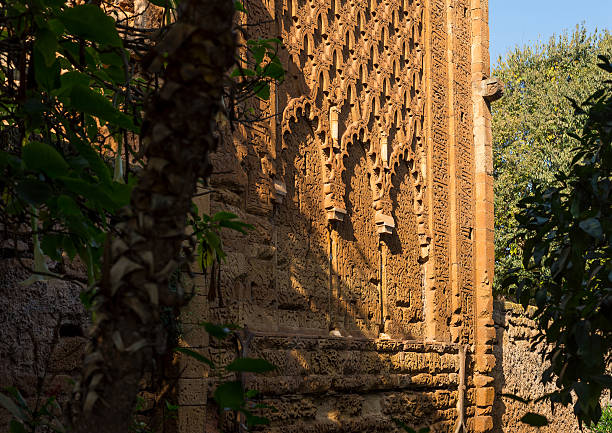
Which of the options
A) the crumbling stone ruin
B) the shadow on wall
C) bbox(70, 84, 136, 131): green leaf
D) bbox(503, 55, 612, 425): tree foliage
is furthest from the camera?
the shadow on wall

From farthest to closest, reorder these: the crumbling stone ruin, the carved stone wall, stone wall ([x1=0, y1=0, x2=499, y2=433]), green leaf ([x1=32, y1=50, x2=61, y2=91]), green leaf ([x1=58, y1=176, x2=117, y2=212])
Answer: the carved stone wall → stone wall ([x1=0, y1=0, x2=499, y2=433]) → the crumbling stone ruin → green leaf ([x1=32, y1=50, x2=61, y2=91]) → green leaf ([x1=58, y1=176, x2=117, y2=212])

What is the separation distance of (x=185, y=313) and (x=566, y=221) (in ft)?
7.95

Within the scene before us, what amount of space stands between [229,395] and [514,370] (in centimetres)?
866

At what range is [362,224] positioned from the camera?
6938 millimetres

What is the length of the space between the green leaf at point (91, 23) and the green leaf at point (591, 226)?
1.78m

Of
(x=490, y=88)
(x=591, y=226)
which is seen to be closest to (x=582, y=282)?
(x=591, y=226)

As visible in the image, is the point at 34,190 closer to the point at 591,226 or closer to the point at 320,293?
the point at 591,226

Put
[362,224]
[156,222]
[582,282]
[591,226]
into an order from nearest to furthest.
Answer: [156,222] < [591,226] < [582,282] < [362,224]

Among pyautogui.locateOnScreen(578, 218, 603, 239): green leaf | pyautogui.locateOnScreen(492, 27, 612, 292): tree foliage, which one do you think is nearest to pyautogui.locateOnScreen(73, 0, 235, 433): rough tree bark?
pyautogui.locateOnScreen(578, 218, 603, 239): green leaf

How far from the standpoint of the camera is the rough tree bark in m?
1.24

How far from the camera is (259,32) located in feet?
18.4

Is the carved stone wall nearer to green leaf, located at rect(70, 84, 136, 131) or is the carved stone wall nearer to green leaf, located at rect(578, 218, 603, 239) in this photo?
green leaf, located at rect(578, 218, 603, 239)

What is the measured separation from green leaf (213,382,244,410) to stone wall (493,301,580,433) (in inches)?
308

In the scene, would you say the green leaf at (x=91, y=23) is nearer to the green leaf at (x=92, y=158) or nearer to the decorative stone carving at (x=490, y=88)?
the green leaf at (x=92, y=158)
